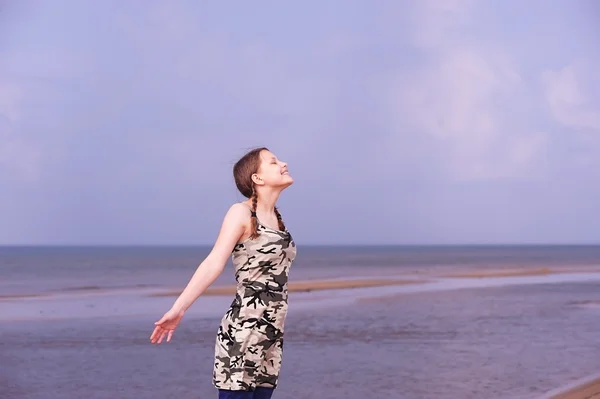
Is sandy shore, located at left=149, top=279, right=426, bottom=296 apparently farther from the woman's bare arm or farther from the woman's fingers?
the woman's bare arm

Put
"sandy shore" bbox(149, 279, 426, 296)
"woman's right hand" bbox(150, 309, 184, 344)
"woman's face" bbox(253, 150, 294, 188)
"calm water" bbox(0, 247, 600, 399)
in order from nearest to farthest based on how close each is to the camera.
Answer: "woman's right hand" bbox(150, 309, 184, 344), "woman's face" bbox(253, 150, 294, 188), "calm water" bbox(0, 247, 600, 399), "sandy shore" bbox(149, 279, 426, 296)

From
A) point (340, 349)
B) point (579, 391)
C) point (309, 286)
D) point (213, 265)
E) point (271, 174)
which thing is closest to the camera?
point (213, 265)

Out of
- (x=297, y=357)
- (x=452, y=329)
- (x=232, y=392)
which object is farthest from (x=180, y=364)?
(x=232, y=392)

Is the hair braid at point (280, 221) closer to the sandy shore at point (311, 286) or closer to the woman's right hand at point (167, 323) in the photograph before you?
the woman's right hand at point (167, 323)

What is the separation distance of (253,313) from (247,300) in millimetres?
55

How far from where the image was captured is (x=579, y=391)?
26.0ft

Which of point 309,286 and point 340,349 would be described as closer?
point 340,349

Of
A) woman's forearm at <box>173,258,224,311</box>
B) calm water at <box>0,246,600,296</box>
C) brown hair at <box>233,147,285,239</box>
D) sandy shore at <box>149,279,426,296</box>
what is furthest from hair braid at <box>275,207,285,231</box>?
calm water at <box>0,246,600,296</box>

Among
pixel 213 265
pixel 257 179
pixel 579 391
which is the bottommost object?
pixel 579 391

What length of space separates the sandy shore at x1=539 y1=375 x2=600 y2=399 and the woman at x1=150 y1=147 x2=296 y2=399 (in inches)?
199

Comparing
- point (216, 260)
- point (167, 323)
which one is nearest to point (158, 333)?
point (167, 323)

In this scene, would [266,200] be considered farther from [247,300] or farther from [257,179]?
[247,300]

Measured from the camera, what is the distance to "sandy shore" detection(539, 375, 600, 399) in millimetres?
7621

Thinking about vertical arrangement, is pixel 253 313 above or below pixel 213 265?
below
